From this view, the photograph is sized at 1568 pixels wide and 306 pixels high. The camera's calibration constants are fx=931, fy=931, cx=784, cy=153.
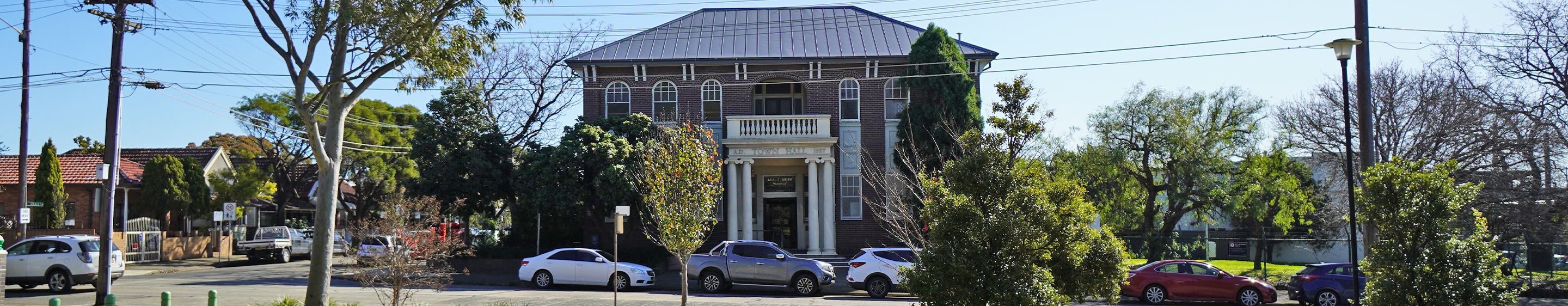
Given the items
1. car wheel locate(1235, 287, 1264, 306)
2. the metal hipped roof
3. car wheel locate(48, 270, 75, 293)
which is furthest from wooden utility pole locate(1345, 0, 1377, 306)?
car wheel locate(48, 270, 75, 293)

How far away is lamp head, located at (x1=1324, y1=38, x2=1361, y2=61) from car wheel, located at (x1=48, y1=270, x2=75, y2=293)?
77.9ft

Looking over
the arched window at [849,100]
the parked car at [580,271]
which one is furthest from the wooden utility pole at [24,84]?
the arched window at [849,100]

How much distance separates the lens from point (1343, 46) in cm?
1226

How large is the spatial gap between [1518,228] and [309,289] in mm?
28151

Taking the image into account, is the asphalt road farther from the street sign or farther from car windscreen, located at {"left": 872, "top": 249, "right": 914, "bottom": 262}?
the street sign

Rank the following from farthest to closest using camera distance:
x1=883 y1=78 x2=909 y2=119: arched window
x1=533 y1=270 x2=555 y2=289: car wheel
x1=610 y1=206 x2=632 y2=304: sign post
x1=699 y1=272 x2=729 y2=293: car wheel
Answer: x1=883 y1=78 x2=909 y2=119: arched window, x1=533 y1=270 x2=555 y2=289: car wheel, x1=699 y1=272 x2=729 y2=293: car wheel, x1=610 y1=206 x2=632 y2=304: sign post

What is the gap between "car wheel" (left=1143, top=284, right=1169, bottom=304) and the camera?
1986cm

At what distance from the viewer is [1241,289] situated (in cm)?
1939

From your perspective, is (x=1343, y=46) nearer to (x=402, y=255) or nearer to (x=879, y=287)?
(x=879, y=287)

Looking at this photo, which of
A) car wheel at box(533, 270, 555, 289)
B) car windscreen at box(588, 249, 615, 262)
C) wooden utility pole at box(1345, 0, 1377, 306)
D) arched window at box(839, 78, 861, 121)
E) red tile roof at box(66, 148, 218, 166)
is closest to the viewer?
wooden utility pole at box(1345, 0, 1377, 306)

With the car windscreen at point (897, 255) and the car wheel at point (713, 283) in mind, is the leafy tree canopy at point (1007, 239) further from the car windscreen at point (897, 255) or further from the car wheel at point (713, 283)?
the car wheel at point (713, 283)

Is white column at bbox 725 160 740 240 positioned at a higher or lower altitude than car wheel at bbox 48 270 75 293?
higher

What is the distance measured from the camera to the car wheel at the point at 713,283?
21.2 m

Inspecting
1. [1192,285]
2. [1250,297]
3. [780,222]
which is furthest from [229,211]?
[1250,297]
